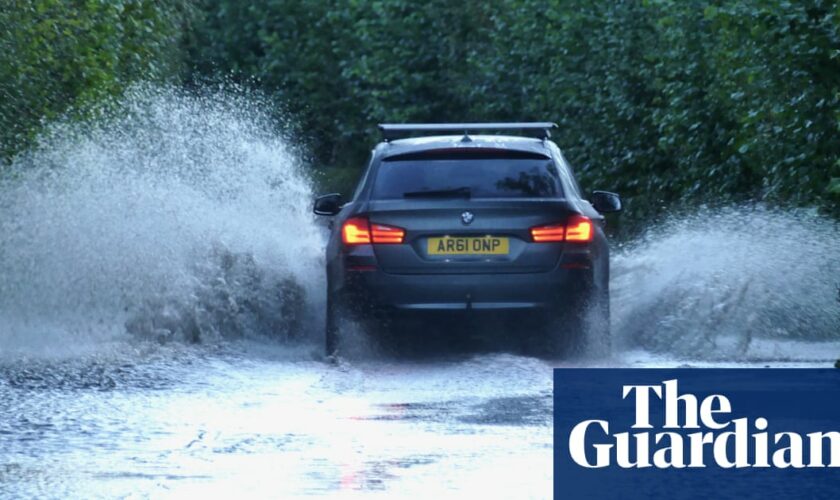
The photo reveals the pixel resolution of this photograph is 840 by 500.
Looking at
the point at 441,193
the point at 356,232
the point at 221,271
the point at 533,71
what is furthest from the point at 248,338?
the point at 533,71

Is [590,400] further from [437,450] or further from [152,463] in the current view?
[152,463]

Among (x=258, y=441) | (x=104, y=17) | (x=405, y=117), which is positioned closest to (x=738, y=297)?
(x=258, y=441)

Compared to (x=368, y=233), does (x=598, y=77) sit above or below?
above

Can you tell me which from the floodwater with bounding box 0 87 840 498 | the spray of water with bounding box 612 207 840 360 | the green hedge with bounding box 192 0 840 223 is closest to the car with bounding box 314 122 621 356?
the floodwater with bounding box 0 87 840 498

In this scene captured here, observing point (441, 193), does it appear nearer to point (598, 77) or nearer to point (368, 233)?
point (368, 233)

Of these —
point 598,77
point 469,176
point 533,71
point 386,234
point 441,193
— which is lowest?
point 386,234

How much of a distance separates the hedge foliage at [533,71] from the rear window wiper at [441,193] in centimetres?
261

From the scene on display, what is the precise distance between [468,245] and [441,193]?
48 centimetres

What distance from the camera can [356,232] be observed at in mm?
13070

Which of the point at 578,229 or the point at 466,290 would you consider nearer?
the point at 466,290

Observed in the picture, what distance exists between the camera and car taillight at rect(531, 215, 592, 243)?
12977mm

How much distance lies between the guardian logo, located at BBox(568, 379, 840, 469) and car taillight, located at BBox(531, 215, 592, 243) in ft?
10.1

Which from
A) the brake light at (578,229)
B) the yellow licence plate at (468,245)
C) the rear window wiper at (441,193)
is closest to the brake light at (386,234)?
the yellow licence plate at (468,245)

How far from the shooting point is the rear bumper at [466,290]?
12836 mm
